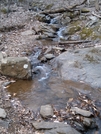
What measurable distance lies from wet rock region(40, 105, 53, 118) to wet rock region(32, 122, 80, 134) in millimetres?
430

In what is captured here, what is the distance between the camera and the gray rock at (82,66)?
27.6 ft

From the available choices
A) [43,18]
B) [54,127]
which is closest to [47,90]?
[54,127]

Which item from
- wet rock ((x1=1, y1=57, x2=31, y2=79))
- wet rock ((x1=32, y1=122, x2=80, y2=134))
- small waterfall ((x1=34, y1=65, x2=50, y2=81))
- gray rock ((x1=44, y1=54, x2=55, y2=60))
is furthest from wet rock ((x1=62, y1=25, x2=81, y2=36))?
wet rock ((x1=32, y1=122, x2=80, y2=134))

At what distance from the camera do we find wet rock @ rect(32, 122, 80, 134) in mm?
5508

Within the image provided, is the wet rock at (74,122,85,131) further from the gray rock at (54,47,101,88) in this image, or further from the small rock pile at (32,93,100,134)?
the gray rock at (54,47,101,88)

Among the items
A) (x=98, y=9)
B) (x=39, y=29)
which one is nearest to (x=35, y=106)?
(x=39, y=29)

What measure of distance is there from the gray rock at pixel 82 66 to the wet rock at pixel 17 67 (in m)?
1.51

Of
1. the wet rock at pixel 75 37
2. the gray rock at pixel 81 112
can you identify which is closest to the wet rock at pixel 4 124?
the gray rock at pixel 81 112

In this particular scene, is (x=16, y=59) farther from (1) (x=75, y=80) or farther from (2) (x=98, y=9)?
(2) (x=98, y=9)

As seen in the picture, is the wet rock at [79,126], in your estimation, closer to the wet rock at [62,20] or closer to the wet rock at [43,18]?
the wet rock at [62,20]

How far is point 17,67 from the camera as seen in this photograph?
8.55m

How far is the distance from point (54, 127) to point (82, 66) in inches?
163

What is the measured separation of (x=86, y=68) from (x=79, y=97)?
2.07m

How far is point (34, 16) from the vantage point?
21.2 metres
